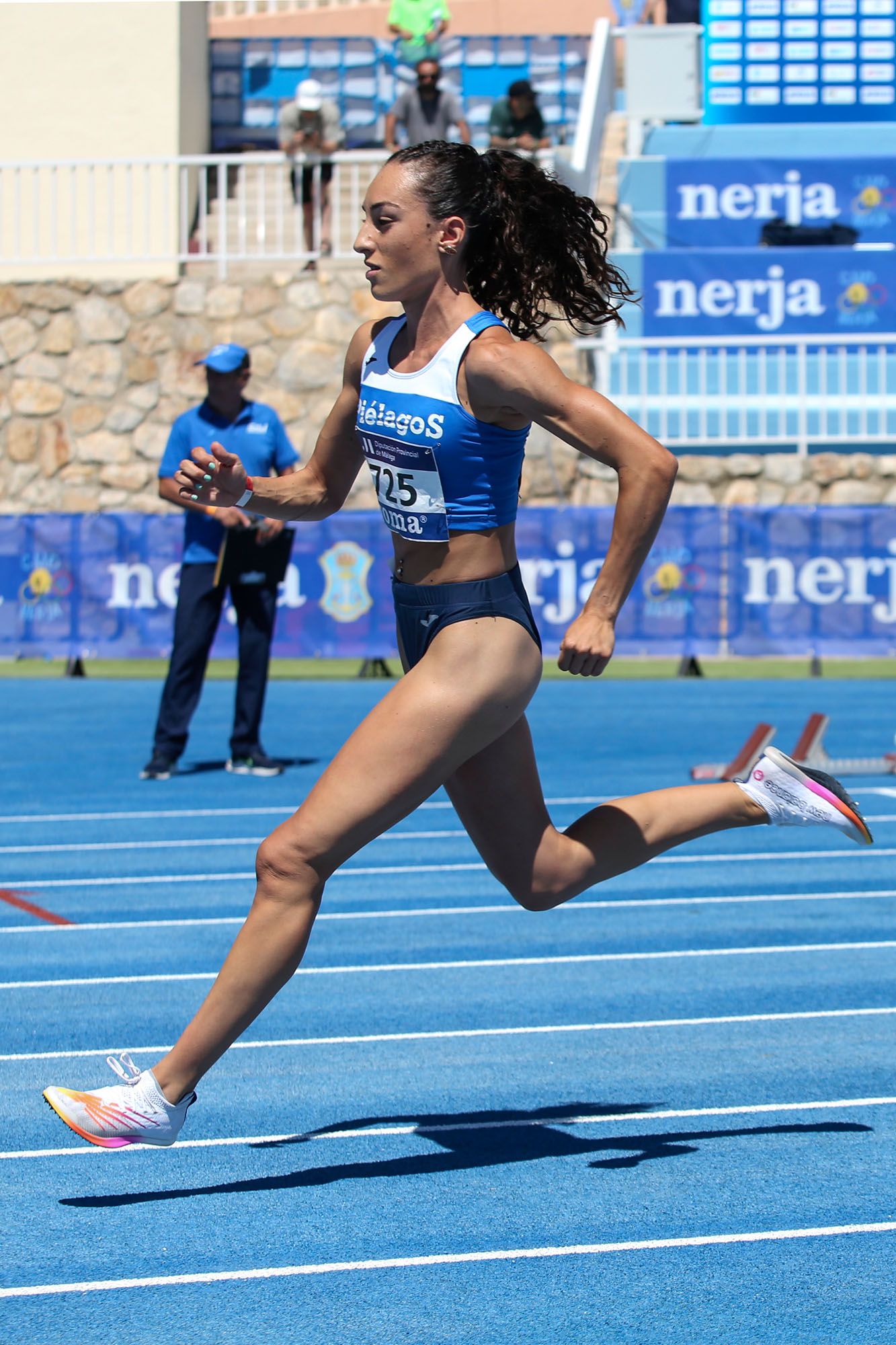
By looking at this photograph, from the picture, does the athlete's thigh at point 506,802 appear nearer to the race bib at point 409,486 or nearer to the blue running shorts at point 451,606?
the blue running shorts at point 451,606

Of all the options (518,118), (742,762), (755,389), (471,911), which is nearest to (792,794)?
(471,911)

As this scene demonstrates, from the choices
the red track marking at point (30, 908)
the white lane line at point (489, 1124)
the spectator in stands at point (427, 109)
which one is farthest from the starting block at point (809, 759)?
the spectator in stands at point (427, 109)

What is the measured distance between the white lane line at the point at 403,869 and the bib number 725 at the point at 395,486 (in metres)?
3.74

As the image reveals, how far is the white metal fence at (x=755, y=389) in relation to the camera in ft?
64.2

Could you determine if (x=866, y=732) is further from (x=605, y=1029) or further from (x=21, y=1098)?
(x=21, y=1098)

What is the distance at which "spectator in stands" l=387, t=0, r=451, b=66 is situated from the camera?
73.5ft

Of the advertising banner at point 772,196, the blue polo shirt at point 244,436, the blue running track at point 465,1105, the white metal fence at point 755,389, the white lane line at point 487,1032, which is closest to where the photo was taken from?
the blue running track at point 465,1105

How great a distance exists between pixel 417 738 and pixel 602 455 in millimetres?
699

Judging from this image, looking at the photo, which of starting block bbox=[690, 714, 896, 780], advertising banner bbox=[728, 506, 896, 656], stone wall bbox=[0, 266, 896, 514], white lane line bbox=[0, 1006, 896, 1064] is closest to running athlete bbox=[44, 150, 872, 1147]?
white lane line bbox=[0, 1006, 896, 1064]

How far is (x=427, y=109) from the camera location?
66.3ft

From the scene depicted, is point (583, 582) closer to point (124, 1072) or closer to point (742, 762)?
point (742, 762)

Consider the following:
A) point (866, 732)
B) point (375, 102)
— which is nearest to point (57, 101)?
point (375, 102)

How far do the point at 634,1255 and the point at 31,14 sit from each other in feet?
76.0

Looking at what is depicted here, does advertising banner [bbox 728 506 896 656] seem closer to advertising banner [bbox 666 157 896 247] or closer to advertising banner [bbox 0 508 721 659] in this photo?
advertising banner [bbox 0 508 721 659]
